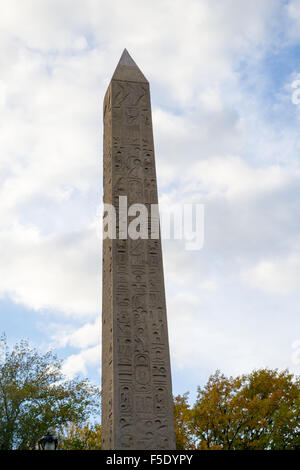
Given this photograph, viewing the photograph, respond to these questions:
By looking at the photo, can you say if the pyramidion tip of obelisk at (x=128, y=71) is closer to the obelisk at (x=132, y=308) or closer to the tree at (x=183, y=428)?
the obelisk at (x=132, y=308)

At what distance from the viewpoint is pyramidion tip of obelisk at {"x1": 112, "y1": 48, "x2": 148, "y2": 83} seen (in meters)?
13.5

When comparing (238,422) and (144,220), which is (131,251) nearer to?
(144,220)

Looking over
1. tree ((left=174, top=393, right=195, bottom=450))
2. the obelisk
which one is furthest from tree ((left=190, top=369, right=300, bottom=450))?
the obelisk

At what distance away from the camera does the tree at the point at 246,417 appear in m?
25.1

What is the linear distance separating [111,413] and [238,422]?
1736 centimetres

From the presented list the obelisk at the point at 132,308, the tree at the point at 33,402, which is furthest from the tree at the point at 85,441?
the obelisk at the point at 132,308

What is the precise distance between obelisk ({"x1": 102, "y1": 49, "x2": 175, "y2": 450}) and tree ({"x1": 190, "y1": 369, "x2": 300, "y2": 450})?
15.8 metres

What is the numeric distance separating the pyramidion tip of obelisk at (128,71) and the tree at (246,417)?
16396 millimetres

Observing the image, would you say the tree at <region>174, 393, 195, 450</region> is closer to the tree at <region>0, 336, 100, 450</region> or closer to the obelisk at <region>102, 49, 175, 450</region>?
the tree at <region>0, 336, 100, 450</region>

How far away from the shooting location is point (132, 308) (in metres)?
10.6

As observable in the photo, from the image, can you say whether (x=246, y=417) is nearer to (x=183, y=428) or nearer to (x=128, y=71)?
(x=183, y=428)

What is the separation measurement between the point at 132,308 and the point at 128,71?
5.82m
